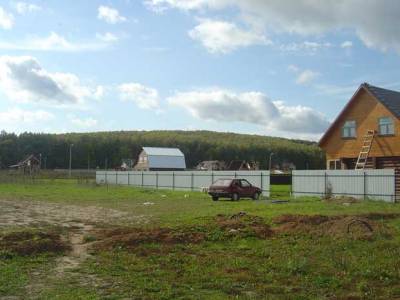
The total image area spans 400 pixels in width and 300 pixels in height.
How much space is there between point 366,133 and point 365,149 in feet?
3.69

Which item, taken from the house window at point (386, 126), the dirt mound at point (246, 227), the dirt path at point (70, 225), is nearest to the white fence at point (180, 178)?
the house window at point (386, 126)

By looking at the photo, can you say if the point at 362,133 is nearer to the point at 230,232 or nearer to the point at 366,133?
the point at 366,133

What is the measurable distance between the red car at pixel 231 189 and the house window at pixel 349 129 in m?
8.58

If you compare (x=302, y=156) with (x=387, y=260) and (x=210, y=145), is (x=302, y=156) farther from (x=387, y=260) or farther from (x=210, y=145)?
(x=387, y=260)

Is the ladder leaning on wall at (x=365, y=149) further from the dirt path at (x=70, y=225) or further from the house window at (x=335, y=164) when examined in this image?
the dirt path at (x=70, y=225)

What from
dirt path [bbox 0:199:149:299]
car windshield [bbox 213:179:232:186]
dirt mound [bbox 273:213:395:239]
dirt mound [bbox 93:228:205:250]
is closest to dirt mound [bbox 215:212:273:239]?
dirt mound [bbox 273:213:395:239]

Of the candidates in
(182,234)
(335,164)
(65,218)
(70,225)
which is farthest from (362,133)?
(182,234)

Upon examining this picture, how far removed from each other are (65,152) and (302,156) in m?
62.9

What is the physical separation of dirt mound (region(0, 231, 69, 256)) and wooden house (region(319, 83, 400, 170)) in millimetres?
25578

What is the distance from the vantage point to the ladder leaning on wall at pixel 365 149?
35.3 m

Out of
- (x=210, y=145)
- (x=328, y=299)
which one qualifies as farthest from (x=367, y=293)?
(x=210, y=145)

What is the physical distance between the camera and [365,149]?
36094 mm

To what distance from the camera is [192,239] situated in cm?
1364

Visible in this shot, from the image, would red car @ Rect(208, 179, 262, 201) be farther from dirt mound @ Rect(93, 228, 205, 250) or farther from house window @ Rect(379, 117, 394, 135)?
dirt mound @ Rect(93, 228, 205, 250)
